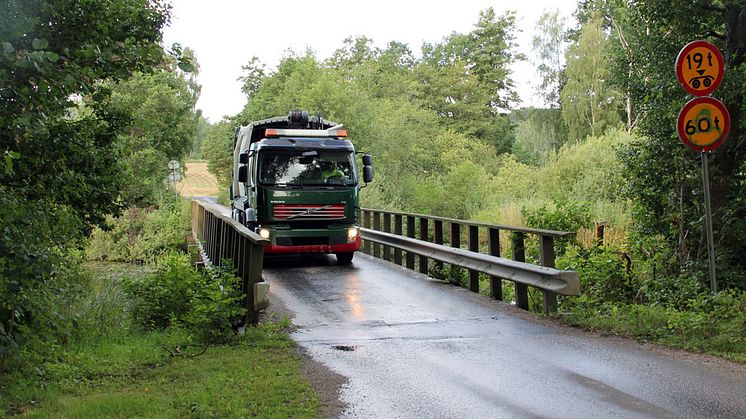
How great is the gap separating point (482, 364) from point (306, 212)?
9.00 m

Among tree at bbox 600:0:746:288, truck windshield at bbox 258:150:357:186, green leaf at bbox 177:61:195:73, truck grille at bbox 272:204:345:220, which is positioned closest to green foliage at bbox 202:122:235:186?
truck windshield at bbox 258:150:357:186

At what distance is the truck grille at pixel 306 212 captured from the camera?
15.3m

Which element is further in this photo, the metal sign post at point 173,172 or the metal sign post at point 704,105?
the metal sign post at point 173,172

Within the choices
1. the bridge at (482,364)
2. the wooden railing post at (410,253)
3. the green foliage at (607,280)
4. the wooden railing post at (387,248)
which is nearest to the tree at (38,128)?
the bridge at (482,364)

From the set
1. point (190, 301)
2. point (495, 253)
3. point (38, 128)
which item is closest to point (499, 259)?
point (495, 253)

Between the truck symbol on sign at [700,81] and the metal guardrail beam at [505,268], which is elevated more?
the truck symbol on sign at [700,81]

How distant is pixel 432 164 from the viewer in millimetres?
46438

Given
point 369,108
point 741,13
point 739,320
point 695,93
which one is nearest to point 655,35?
point 741,13

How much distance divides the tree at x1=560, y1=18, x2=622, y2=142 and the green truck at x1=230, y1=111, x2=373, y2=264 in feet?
138

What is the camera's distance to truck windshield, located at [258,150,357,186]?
15.5m

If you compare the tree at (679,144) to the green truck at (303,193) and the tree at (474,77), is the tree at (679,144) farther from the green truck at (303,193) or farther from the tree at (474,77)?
the tree at (474,77)

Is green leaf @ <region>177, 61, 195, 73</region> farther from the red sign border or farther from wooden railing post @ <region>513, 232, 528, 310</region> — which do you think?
wooden railing post @ <region>513, 232, 528, 310</region>

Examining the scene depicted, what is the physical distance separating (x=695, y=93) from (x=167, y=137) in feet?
140

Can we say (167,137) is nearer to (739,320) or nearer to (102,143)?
(102,143)
